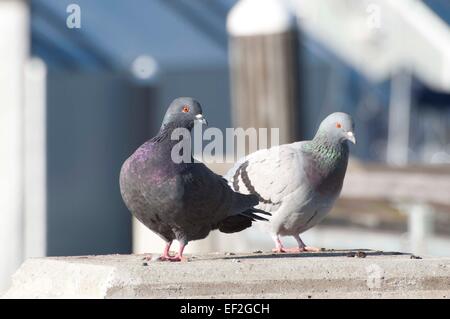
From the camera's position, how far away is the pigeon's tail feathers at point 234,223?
6.25 metres

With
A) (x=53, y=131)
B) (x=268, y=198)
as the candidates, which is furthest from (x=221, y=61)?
(x=268, y=198)

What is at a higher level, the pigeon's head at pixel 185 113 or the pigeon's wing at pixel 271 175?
the pigeon's head at pixel 185 113

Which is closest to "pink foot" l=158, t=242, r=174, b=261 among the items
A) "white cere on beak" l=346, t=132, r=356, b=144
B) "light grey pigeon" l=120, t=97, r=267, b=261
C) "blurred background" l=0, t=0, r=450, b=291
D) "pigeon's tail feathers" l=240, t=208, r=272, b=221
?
"light grey pigeon" l=120, t=97, r=267, b=261

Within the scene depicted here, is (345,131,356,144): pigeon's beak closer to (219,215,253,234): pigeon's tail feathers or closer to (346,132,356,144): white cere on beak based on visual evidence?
(346,132,356,144): white cere on beak

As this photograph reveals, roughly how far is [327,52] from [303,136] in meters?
7.15

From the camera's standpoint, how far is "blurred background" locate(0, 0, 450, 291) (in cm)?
1092

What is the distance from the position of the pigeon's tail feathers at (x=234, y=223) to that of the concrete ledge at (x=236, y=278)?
142 mm

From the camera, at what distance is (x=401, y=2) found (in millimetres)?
19469

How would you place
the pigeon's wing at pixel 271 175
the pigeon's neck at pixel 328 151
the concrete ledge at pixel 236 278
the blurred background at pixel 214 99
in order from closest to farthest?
the concrete ledge at pixel 236 278
the pigeon's neck at pixel 328 151
the pigeon's wing at pixel 271 175
the blurred background at pixel 214 99

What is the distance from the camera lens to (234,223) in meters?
6.29

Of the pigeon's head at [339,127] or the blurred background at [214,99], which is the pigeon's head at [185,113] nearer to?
the pigeon's head at [339,127]

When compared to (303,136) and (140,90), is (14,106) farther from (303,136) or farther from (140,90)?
(303,136)

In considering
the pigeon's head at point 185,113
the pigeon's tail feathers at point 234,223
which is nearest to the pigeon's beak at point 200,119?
the pigeon's head at point 185,113

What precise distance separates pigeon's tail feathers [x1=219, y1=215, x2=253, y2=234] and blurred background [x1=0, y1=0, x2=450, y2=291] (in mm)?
2698
